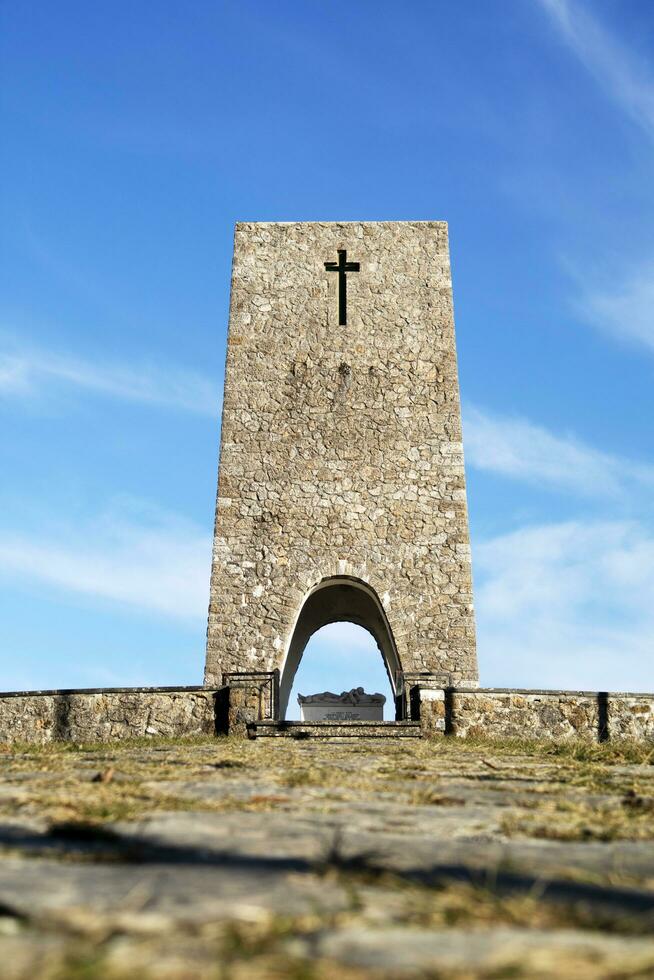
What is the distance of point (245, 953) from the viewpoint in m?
1.49

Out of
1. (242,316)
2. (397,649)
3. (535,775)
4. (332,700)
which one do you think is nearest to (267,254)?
(242,316)

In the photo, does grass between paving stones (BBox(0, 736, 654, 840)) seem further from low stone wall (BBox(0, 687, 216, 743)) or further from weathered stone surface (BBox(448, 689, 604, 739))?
low stone wall (BBox(0, 687, 216, 743))

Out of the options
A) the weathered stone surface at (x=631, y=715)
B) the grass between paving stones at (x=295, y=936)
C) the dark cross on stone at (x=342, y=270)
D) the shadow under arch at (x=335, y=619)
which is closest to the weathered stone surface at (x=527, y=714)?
the weathered stone surface at (x=631, y=715)

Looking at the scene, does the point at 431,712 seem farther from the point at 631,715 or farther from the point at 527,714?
the point at 631,715

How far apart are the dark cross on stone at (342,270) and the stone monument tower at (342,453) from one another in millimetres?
35

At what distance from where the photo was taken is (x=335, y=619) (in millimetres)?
18094

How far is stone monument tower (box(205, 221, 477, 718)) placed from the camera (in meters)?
14.3

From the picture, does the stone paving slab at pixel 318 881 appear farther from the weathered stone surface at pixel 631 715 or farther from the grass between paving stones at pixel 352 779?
the weathered stone surface at pixel 631 715

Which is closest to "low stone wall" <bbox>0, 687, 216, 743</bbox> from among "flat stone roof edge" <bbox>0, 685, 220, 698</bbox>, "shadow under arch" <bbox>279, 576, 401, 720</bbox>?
"flat stone roof edge" <bbox>0, 685, 220, 698</bbox>

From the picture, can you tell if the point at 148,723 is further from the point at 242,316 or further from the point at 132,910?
the point at 132,910

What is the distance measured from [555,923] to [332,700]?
16895 millimetres

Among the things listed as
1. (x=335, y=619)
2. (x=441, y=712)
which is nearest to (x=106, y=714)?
(x=441, y=712)

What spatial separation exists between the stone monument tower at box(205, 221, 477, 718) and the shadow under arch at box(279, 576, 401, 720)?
0.09 meters

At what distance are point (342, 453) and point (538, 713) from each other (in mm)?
6087
